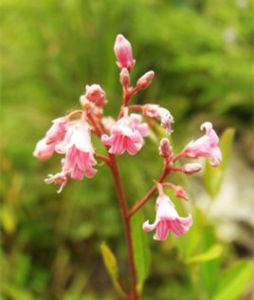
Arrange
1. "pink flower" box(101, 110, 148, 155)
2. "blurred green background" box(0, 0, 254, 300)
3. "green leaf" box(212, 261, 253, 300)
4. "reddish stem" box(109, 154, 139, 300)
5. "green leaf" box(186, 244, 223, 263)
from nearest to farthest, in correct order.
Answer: "pink flower" box(101, 110, 148, 155) → "reddish stem" box(109, 154, 139, 300) → "green leaf" box(186, 244, 223, 263) → "green leaf" box(212, 261, 253, 300) → "blurred green background" box(0, 0, 254, 300)

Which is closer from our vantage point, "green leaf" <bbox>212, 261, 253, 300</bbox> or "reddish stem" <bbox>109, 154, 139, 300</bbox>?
"reddish stem" <bbox>109, 154, 139, 300</bbox>

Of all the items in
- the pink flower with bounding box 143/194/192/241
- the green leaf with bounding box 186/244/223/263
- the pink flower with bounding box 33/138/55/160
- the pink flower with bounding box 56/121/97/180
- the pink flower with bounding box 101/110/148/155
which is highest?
the pink flower with bounding box 33/138/55/160

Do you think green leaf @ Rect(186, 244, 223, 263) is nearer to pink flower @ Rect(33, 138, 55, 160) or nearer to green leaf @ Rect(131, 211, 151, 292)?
green leaf @ Rect(131, 211, 151, 292)

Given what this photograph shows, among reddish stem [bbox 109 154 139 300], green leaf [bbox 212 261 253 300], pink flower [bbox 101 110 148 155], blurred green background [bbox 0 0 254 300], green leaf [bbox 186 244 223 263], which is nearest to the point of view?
pink flower [bbox 101 110 148 155]

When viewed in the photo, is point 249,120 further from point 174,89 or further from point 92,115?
point 92,115

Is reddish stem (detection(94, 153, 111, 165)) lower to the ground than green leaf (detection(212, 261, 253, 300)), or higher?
higher

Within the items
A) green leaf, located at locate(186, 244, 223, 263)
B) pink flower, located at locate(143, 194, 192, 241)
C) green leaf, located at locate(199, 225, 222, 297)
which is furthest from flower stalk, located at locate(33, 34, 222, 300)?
green leaf, located at locate(199, 225, 222, 297)

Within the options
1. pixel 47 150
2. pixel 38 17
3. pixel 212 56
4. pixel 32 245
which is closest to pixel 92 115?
pixel 47 150
